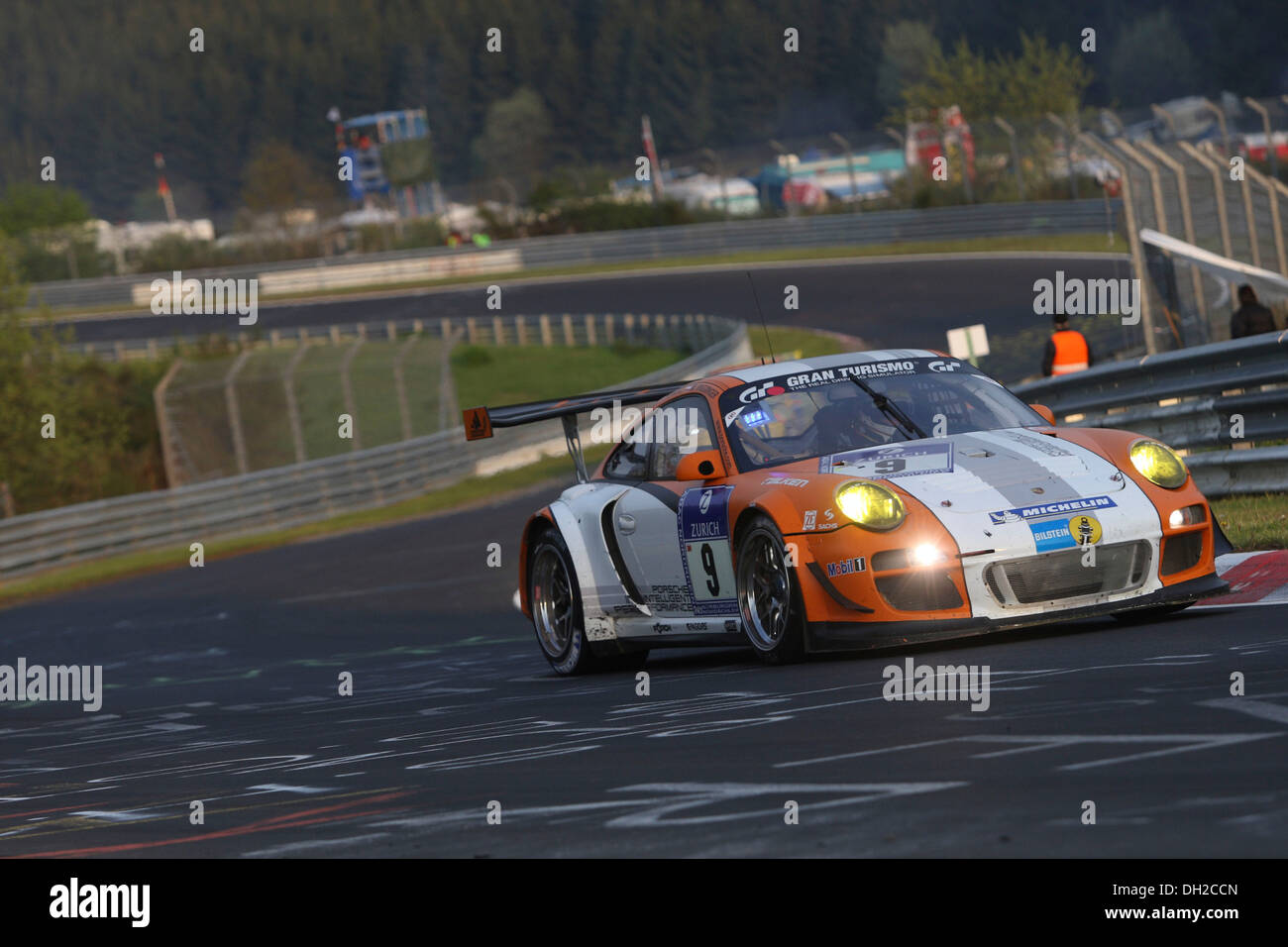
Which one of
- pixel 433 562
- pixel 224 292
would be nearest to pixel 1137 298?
pixel 433 562

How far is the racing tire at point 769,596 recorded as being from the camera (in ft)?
26.3

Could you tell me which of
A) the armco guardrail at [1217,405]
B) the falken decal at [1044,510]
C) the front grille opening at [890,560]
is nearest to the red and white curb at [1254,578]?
the falken decal at [1044,510]

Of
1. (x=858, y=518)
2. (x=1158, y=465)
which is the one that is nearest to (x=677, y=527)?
(x=858, y=518)

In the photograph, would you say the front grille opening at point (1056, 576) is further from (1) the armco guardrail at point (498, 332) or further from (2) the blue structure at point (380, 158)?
(2) the blue structure at point (380, 158)

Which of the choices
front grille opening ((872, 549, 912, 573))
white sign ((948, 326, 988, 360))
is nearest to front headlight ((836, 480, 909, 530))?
front grille opening ((872, 549, 912, 573))

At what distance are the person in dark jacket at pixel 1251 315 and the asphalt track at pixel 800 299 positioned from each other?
9.07 meters

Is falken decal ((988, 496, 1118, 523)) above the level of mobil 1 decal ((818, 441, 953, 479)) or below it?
below

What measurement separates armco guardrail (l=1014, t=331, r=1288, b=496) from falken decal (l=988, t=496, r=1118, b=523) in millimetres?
3996

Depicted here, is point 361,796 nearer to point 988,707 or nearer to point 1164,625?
point 988,707

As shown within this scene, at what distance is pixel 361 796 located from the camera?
19.5 feet

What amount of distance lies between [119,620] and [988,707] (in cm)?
1406

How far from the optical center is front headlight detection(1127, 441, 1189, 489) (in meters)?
A: 8.07

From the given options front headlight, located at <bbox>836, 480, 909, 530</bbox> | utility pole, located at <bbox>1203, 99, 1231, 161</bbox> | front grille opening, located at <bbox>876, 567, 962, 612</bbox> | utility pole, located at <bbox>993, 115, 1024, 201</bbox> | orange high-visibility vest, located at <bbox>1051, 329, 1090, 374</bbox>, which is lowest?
front grille opening, located at <bbox>876, 567, 962, 612</bbox>

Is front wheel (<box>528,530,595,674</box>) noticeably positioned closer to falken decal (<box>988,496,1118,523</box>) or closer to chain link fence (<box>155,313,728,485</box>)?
falken decal (<box>988,496,1118,523</box>)
